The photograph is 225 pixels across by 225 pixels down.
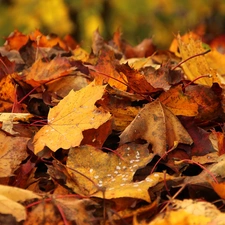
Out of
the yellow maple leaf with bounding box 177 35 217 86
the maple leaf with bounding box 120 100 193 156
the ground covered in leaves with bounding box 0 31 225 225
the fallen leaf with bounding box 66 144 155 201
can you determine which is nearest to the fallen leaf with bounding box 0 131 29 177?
the ground covered in leaves with bounding box 0 31 225 225

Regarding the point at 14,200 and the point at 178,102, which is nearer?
the point at 14,200

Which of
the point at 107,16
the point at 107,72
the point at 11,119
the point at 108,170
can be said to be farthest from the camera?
the point at 107,16

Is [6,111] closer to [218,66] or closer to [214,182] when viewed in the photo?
[214,182]

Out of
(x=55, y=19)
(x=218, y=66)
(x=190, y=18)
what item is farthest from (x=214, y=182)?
(x=190, y=18)

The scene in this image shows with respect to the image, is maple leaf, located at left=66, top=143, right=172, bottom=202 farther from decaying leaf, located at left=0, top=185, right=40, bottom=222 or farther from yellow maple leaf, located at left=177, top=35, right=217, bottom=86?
yellow maple leaf, located at left=177, top=35, right=217, bottom=86

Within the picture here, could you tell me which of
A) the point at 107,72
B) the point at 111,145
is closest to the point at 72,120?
the point at 111,145

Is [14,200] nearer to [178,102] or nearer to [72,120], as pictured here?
[72,120]
